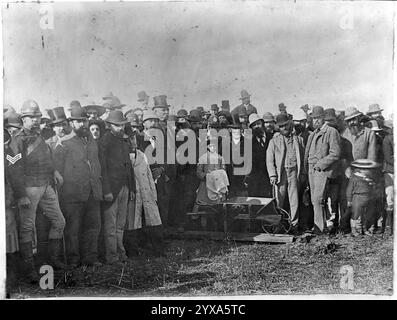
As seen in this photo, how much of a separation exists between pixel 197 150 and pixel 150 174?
0.49 meters

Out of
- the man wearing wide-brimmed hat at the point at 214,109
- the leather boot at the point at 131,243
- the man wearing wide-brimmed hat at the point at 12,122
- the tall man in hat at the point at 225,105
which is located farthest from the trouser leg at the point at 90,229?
the tall man in hat at the point at 225,105

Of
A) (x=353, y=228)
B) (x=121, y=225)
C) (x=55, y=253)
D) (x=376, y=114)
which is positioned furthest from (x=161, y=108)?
(x=353, y=228)

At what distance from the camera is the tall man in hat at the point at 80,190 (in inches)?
215

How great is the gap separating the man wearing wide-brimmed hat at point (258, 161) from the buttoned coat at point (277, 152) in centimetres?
4

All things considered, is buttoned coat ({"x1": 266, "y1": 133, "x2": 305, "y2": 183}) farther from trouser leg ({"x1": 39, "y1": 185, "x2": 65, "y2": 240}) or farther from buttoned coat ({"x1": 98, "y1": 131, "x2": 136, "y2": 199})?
trouser leg ({"x1": 39, "y1": 185, "x2": 65, "y2": 240})

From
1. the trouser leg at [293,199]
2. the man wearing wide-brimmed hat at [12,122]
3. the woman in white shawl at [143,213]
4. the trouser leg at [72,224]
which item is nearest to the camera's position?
the man wearing wide-brimmed hat at [12,122]

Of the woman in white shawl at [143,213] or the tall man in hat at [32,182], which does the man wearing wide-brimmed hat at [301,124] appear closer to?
the woman in white shawl at [143,213]

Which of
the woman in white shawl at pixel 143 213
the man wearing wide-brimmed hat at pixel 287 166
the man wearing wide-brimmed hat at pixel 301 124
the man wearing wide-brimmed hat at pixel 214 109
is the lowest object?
the woman in white shawl at pixel 143 213

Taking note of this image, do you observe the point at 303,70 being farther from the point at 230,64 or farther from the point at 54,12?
the point at 54,12

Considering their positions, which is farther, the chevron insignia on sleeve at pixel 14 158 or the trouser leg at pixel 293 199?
the trouser leg at pixel 293 199

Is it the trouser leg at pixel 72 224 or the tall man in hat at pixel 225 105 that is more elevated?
the tall man in hat at pixel 225 105

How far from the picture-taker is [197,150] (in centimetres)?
561

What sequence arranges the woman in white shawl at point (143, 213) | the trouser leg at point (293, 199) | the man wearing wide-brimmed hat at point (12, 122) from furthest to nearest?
the trouser leg at point (293, 199), the woman in white shawl at point (143, 213), the man wearing wide-brimmed hat at point (12, 122)

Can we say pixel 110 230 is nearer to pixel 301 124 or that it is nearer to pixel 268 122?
pixel 268 122
